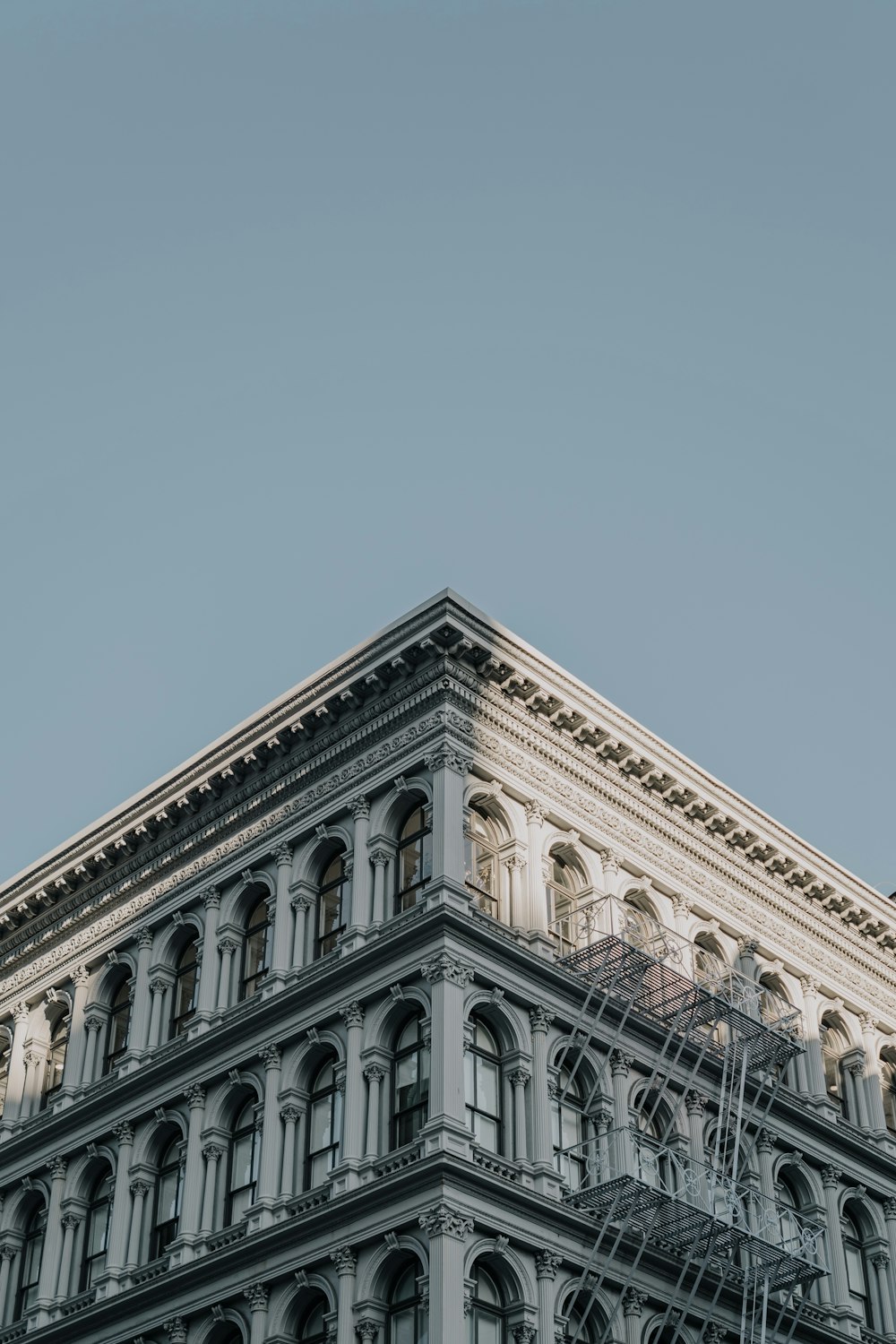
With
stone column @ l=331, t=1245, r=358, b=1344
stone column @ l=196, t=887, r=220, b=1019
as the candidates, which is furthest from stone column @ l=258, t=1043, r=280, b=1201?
stone column @ l=331, t=1245, r=358, b=1344

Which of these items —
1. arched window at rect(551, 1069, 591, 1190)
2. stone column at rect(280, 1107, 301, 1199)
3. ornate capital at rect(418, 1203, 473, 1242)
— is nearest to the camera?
ornate capital at rect(418, 1203, 473, 1242)

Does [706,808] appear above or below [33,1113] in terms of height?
above

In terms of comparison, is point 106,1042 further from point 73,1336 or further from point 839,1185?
point 839,1185

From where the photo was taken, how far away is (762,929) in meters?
41.3

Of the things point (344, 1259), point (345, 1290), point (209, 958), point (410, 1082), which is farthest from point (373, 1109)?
point (209, 958)

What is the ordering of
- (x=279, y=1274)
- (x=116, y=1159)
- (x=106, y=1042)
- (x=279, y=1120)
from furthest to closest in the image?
(x=106, y=1042), (x=116, y=1159), (x=279, y=1120), (x=279, y=1274)

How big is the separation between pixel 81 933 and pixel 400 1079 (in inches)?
494

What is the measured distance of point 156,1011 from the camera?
38.6 metres

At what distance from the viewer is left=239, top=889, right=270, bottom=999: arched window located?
36.9 meters

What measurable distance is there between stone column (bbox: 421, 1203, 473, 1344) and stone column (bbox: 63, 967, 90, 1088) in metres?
12.8

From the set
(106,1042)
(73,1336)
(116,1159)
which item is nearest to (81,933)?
(106,1042)

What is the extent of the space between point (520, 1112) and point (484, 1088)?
749 mm

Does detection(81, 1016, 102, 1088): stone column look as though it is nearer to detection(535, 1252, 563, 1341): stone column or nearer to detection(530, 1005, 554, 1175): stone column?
detection(530, 1005, 554, 1175): stone column

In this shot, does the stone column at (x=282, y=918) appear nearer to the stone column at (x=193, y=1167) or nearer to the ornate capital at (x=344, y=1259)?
the stone column at (x=193, y=1167)
